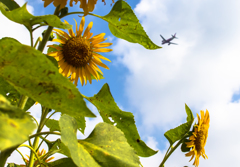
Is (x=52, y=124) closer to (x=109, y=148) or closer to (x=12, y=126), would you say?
(x=109, y=148)

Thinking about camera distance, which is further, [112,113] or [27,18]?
[112,113]

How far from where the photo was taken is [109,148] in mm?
661

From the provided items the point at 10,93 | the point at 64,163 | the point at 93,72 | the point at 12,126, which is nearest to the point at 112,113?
the point at 64,163

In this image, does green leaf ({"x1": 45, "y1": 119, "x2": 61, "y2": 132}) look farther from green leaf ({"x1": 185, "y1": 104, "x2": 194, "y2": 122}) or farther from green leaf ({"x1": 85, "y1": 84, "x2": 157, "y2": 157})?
green leaf ({"x1": 185, "y1": 104, "x2": 194, "y2": 122})

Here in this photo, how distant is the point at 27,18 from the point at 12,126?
403 millimetres

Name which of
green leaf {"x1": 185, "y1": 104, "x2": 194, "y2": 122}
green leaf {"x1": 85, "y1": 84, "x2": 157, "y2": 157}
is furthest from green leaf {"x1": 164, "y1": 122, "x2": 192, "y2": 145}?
green leaf {"x1": 85, "y1": 84, "x2": 157, "y2": 157}

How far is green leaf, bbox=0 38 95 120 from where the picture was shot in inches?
18.9

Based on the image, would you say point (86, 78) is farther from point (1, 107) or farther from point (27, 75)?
point (1, 107)

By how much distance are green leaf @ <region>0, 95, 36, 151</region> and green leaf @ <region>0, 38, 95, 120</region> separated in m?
0.14

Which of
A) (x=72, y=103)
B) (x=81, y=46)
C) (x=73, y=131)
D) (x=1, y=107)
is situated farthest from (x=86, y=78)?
(x=1, y=107)

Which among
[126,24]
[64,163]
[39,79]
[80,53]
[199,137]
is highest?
[80,53]

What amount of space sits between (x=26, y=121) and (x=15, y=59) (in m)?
0.25

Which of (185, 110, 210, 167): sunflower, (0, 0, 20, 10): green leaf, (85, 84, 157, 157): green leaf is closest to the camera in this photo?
(0, 0, 20, 10): green leaf

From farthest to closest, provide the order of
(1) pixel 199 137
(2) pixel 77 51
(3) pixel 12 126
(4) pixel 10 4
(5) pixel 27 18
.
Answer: (1) pixel 199 137 < (2) pixel 77 51 < (4) pixel 10 4 < (5) pixel 27 18 < (3) pixel 12 126
